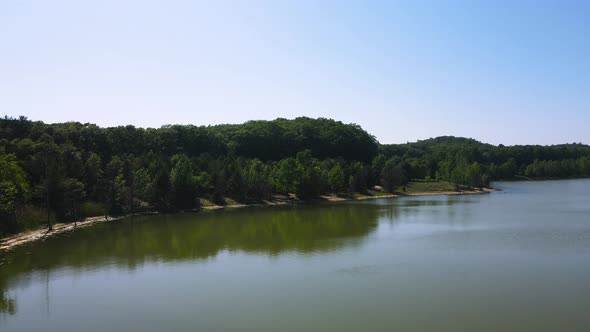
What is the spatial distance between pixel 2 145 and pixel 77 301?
35.5 meters

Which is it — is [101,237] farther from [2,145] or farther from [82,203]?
[2,145]

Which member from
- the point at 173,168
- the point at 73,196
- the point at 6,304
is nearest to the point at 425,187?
the point at 173,168

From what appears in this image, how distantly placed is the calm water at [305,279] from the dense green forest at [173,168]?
19.1ft

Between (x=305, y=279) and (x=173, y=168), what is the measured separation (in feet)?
128

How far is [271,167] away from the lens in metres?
75.7

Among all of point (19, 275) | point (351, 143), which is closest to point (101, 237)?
point (19, 275)

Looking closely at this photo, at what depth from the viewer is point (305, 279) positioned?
23.8 meters

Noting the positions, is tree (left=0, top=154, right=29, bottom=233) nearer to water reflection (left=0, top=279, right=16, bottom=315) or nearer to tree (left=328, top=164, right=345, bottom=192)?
water reflection (left=0, top=279, right=16, bottom=315)

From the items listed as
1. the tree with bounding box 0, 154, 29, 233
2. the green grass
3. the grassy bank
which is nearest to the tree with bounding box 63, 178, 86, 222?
the grassy bank

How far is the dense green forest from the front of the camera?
146 feet

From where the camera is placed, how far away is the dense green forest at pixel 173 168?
146ft

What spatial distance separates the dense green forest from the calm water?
583cm

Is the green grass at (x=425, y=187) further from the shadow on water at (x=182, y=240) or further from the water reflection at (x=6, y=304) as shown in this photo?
the water reflection at (x=6, y=304)

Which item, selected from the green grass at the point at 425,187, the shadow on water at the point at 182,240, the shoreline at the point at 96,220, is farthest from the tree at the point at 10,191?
the green grass at the point at 425,187
